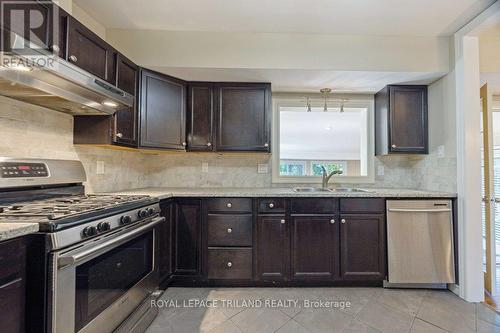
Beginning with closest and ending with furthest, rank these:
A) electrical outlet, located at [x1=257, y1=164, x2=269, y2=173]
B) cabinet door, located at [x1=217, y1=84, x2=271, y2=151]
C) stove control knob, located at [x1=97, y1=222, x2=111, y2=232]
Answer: stove control knob, located at [x1=97, y1=222, x2=111, y2=232] < cabinet door, located at [x1=217, y1=84, x2=271, y2=151] < electrical outlet, located at [x1=257, y1=164, x2=269, y2=173]

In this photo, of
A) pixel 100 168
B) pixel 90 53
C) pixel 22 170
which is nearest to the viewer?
pixel 22 170

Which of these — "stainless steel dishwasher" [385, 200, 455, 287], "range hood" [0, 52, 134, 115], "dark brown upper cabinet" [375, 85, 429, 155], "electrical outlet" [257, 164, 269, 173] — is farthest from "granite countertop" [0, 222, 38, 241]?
"dark brown upper cabinet" [375, 85, 429, 155]

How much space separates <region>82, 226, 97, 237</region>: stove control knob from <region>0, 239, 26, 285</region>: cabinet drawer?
0.22m

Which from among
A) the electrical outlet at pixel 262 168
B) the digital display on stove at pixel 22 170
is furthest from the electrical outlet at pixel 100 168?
the electrical outlet at pixel 262 168

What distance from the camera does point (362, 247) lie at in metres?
2.19

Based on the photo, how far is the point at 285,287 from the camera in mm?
2221

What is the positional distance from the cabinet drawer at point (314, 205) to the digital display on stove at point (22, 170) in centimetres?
194

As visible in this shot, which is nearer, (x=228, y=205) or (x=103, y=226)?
(x=103, y=226)

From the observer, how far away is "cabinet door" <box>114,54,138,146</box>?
1912 mm

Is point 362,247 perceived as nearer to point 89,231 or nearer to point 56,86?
point 89,231

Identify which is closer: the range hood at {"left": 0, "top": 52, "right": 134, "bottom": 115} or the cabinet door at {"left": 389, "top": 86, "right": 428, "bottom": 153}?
the range hood at {"left": 0, "top": 52, "right": 134, "bottom": 115}

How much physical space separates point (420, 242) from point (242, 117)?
211cm

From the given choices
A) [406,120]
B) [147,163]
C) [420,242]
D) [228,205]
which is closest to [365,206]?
[420,242]

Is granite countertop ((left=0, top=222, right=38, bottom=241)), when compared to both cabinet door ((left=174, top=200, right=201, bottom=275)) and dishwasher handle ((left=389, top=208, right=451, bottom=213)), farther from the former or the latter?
dishwasher handle ((left=389, top=208, right=451, bottom=213))
